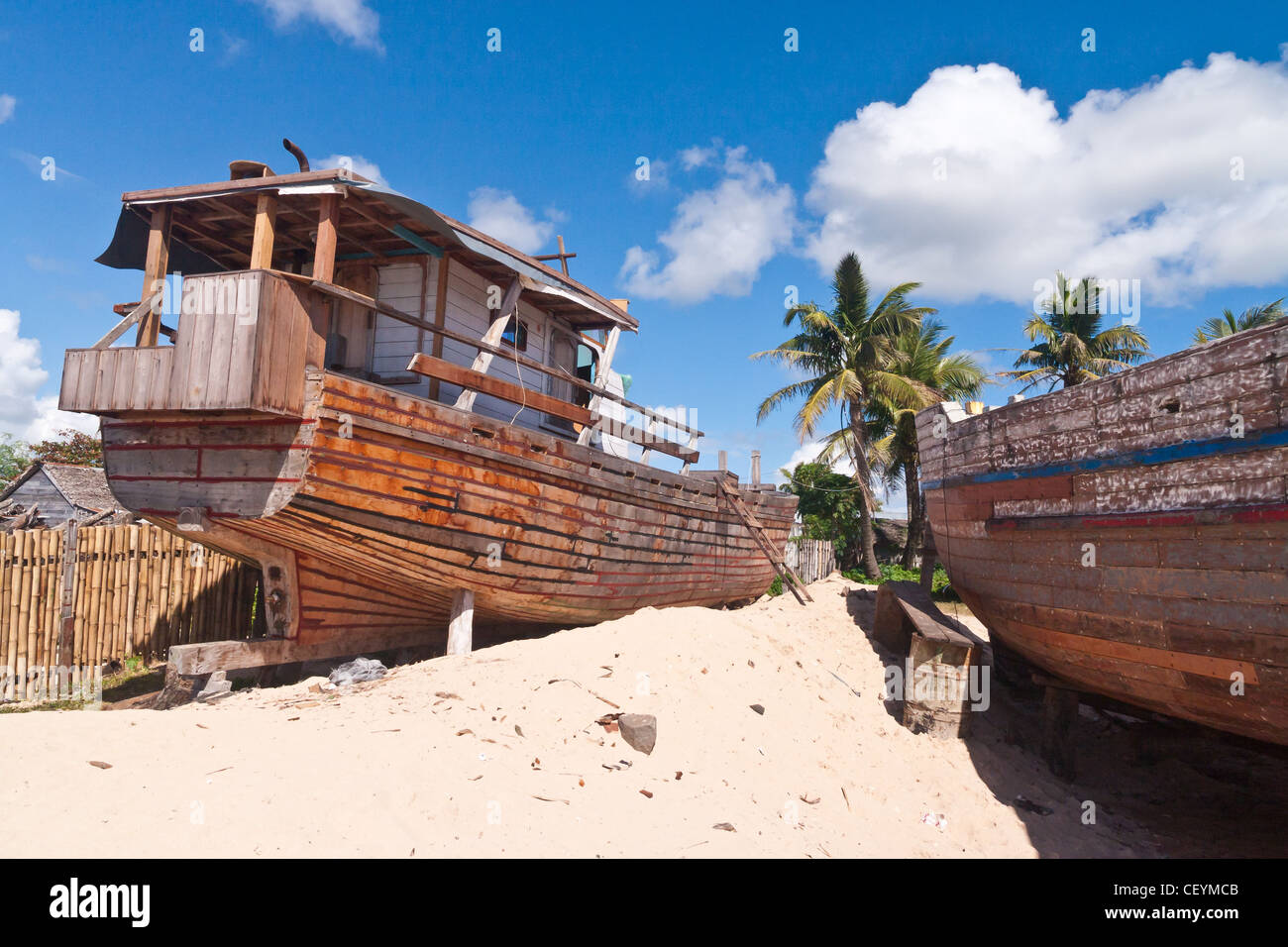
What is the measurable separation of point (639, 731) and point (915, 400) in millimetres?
17956

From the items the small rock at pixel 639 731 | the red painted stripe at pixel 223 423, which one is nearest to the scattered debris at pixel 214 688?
the red painted stripe at pixel 223 423

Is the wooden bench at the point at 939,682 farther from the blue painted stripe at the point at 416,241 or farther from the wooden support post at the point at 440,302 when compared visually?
the blue painted stripe at the point at 416,241

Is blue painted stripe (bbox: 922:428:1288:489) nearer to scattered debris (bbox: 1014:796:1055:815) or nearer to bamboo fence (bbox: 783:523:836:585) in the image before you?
scattered debris (bbox: 1014:796:1055:815)

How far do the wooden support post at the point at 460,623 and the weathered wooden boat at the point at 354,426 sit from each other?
29 millimetres

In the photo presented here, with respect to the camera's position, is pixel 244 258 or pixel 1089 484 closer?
pixel 1089 484

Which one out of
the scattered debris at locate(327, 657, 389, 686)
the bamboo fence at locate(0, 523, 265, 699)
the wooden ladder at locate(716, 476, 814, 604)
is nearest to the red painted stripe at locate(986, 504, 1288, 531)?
the wooden ladder at locate(716, 476, 814, 604)

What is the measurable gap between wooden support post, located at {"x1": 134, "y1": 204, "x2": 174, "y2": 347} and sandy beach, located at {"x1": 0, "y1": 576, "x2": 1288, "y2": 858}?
133 inches

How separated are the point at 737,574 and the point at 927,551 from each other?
3.50 metres

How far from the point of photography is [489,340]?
23.3 ft

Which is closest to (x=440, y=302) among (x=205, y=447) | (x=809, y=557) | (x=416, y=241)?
(x=416, y=241)

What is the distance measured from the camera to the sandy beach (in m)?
3.62
